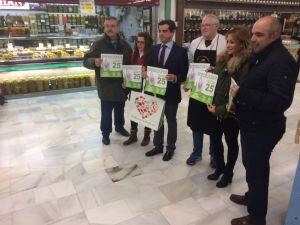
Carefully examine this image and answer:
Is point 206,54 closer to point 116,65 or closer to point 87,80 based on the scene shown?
point 116,65

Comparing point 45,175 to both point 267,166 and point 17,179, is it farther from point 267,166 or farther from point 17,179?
point 267,166

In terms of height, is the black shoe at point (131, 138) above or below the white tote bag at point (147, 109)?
below

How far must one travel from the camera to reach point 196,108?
275 cm

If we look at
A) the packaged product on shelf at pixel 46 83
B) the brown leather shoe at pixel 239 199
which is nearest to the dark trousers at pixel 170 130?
the brown leather shoe at pixel 239 199

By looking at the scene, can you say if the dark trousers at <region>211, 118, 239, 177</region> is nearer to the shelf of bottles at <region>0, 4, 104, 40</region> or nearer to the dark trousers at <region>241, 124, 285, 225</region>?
the dark trousers at <region>241, 124, 285, 225</region>

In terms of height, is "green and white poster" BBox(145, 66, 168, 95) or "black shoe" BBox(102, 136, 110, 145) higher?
"green and white poster" BBox(145, 66, 168, 95)

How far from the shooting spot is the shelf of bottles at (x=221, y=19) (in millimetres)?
7160

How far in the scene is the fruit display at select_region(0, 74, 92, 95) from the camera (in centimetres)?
569

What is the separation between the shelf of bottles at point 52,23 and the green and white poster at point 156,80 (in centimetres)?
373

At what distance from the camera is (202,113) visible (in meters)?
2.72

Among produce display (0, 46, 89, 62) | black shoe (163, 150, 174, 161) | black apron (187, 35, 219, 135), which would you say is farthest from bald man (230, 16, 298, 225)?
produce display (0, 46, 89, 62)

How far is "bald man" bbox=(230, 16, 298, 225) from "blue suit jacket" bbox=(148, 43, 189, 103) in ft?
3.55

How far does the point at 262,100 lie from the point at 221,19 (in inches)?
261

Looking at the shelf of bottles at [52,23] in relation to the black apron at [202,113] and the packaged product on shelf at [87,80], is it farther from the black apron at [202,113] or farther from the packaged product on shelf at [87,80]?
the black apron at [202,113]
